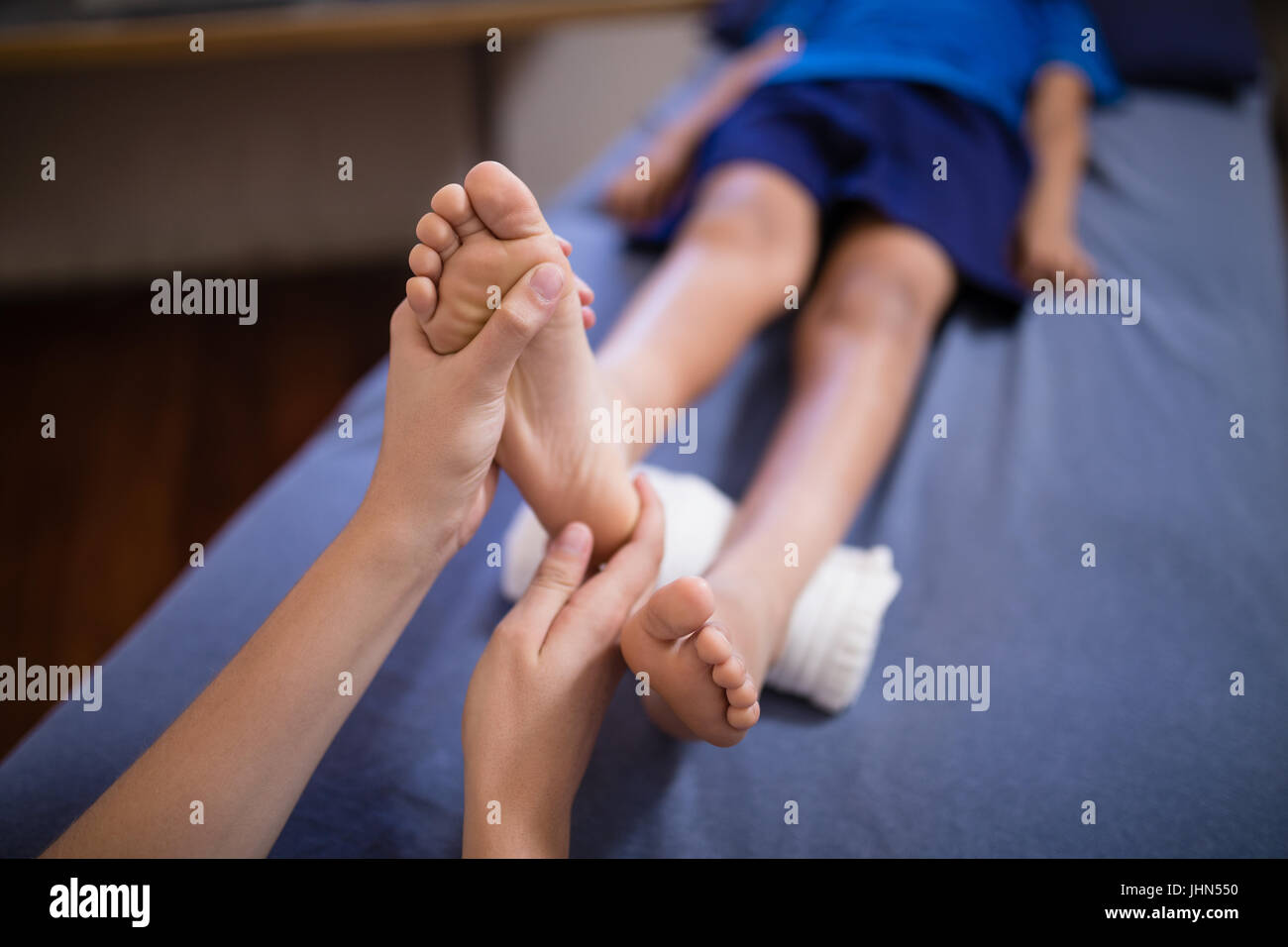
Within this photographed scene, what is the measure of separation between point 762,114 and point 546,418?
0.62 meters

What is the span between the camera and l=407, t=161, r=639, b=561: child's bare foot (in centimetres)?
57

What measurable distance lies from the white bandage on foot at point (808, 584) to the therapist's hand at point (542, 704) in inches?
3.9

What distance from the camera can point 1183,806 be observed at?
66cm

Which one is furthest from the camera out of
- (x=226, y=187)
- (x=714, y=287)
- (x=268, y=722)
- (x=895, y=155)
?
(x=226, y=187)

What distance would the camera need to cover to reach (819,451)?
31.7 inches

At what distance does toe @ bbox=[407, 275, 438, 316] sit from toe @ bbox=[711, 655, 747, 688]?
299mm

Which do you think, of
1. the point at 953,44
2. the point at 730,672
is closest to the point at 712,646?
the point at 730,672

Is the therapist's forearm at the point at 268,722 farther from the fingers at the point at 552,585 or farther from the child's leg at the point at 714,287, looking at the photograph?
the child's leg at the point at 714,287

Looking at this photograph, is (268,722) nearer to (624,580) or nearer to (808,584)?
(624,580)

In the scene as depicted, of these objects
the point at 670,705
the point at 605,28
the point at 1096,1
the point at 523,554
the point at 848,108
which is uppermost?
the point at 605,28

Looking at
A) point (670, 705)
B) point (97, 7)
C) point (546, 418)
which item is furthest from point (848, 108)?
point (97, 7)

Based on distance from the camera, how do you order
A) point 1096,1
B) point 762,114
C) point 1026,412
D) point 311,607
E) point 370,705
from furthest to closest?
point 1096,1 < point 762,114 < point 1026,412 < point 370,705 < point 311,607

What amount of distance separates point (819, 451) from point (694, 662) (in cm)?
30
